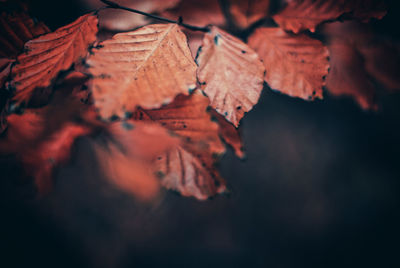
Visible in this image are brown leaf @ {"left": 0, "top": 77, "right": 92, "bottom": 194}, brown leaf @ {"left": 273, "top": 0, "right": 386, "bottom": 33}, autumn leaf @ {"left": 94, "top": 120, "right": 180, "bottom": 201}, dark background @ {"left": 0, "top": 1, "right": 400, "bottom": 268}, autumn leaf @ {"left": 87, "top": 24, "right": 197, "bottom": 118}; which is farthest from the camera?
dark background @ {"left": 0, "top": 1, "right": 400, "bottom": 268}

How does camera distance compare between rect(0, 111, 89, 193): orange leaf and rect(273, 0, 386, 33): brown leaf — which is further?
rect(0, 111, 89, 193): orange leaf

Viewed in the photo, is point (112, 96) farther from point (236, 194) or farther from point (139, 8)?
point (236, 194)

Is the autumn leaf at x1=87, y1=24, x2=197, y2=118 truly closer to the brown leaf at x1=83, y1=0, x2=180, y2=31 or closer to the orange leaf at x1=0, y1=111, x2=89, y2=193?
the brown leaf at x1=83, y1=0, x2=180, y2=31

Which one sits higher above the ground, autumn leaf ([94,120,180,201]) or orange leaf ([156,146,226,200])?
orange leaf ([156,146,226,200])

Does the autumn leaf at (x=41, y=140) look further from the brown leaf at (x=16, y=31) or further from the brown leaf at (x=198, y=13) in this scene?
the brown leaf at (x=198, y=13)

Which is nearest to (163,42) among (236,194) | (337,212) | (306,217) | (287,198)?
(236,194)

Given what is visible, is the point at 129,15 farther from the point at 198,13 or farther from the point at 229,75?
the point at 229,75

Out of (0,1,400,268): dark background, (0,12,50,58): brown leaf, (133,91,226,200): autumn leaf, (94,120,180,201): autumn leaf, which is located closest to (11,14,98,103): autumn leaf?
(0,12,50,58): brown leaf
